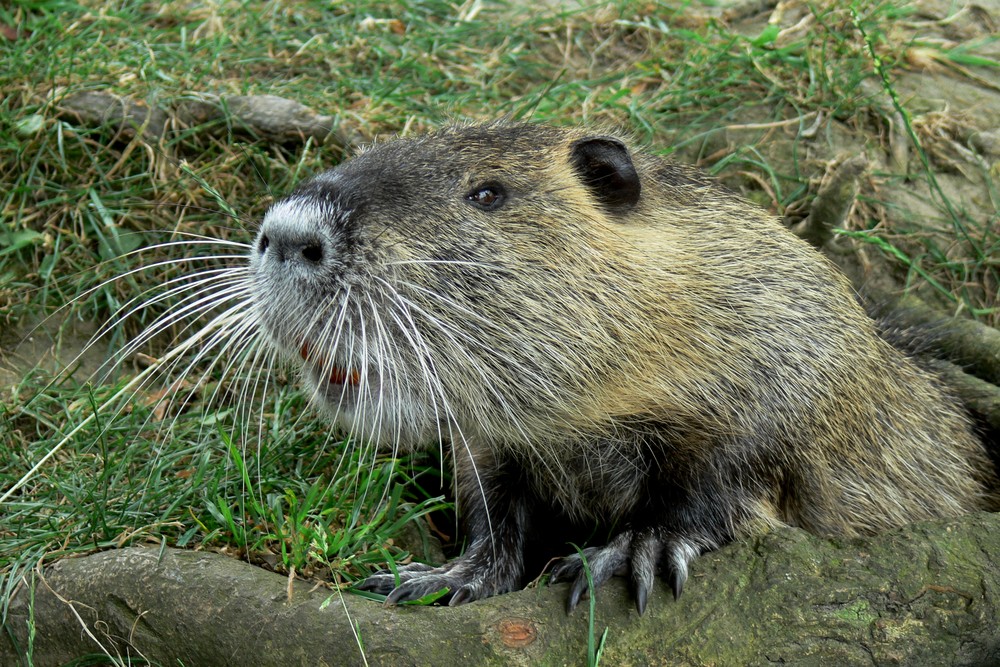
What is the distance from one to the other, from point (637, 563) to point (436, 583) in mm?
638

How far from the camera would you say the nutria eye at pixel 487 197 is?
3217 millimetres

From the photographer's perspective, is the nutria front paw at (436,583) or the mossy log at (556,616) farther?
the nutria front paw at (436,583)

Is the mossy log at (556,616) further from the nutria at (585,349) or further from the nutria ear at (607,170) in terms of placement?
the nutria ear at (607,170)

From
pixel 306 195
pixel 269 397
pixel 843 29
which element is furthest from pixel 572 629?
pixel 843 29

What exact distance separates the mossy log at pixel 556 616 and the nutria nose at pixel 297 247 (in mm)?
923

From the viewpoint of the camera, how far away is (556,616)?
3098 mm

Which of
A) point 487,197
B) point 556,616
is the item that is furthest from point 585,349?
point 556,616

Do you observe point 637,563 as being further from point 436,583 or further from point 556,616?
point 436,583

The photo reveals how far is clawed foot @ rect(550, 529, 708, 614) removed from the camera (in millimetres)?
3152

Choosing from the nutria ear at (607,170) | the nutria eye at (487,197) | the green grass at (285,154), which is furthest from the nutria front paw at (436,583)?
the nutria ear at (607,170)

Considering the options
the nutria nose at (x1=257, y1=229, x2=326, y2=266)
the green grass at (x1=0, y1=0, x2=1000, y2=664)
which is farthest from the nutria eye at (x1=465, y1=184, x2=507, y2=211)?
the green grass at (x1=0, y1=0, x2=1000, y2=664)

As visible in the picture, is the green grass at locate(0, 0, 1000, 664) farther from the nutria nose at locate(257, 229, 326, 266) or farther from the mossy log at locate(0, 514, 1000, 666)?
the nutria nose at locate(257, 229, 326, 266)

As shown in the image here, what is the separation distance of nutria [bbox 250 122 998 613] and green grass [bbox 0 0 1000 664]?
0.49 metres

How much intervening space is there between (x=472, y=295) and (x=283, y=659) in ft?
3.69
